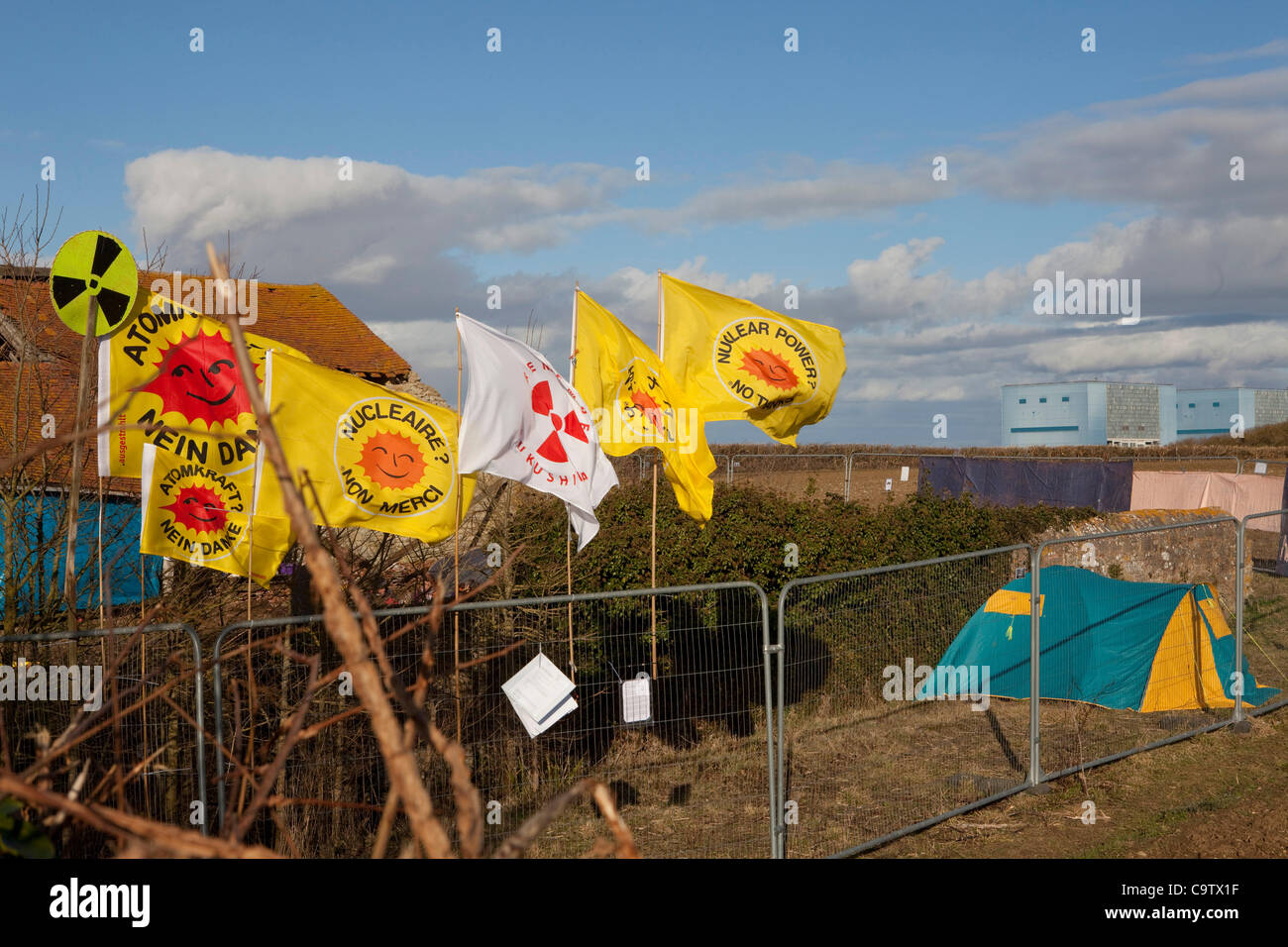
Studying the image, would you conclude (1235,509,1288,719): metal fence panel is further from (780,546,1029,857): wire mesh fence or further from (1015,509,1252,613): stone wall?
(780,546,1029,857): wire mesh fence

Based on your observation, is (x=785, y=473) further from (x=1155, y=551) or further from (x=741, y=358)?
(x=741, y=358)

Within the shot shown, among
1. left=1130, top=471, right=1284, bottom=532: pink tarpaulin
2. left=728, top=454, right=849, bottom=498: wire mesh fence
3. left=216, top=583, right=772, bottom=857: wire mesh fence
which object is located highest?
left=728, top=454, right=849, bottom=498: wire mesh fence

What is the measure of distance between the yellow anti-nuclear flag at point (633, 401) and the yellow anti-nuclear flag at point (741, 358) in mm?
291

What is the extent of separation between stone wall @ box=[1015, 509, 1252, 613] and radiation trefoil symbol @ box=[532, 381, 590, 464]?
7.29 metres

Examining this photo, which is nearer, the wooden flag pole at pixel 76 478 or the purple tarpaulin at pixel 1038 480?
the wooden flag pole at pixel 76 478

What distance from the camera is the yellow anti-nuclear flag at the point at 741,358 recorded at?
841cm

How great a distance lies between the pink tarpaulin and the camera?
21.7 m

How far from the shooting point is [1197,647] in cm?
984

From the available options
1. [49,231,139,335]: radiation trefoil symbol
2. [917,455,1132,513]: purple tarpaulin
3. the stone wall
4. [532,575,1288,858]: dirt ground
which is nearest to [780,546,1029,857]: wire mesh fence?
[532,575,1288,858]: dirt ground

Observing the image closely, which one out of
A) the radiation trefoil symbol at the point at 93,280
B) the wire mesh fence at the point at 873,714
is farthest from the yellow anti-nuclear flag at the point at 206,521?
the wire mesh fence at the point at 873,714

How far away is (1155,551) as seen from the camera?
14109 mm

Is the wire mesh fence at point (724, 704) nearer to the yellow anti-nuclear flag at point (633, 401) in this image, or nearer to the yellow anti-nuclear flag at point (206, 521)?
the yellow anti-nuclear flag at point (206, 521)
